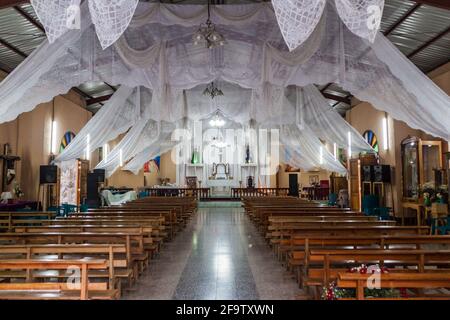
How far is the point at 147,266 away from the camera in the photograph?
5.76 m

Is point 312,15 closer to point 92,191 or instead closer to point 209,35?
point 209,35

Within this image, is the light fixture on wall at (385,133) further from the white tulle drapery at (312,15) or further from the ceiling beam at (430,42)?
the white tulle drapery at (312,15)

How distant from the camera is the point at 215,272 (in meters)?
5.27

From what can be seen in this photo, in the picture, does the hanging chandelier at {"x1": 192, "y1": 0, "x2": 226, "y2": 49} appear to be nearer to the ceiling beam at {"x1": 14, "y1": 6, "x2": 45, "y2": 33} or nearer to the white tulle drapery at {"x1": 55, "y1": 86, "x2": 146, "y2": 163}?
the white tulle drapery at {"x1": 55, "y1": 86, "x2": 146, "y2": 163}

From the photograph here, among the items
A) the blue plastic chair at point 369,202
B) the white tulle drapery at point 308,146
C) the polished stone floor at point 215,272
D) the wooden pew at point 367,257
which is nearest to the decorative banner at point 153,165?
the white tulle drapery at point 308,146

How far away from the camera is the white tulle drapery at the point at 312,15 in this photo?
10.3ft

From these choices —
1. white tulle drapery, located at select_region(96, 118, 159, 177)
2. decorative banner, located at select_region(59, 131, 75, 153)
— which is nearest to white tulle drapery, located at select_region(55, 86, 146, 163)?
white tulle drapery, located at select_region(96, 118, 159, 177)

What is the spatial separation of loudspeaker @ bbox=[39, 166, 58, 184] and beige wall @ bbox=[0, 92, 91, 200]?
17.8 inches

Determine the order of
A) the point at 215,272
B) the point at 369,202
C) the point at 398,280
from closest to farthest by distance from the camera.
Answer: the point at 398,280
the point at 215,272
the point at 369,202

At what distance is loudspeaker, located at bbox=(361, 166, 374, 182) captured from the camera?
41.1ft

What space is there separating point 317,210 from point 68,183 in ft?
28.5

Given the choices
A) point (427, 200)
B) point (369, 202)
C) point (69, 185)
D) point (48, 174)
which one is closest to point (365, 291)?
point (427, 200)

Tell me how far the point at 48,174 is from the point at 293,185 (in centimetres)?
1210
